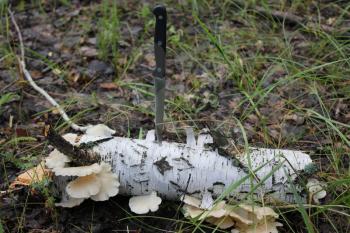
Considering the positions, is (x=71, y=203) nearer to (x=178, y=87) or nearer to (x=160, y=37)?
(x=160, y=37)

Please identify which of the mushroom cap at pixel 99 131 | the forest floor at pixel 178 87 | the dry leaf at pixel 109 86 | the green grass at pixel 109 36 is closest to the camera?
the forest floor at pixel 178 87

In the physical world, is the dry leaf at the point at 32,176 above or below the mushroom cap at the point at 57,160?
below

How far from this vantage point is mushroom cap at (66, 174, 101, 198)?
2350 mm

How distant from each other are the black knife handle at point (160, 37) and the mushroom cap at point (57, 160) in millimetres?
680

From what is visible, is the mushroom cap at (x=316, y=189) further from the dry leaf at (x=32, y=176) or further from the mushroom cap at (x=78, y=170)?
the dry leaf at (x=32, y=176)

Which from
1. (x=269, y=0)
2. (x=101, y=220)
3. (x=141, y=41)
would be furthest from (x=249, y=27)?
(x=101, y=220)

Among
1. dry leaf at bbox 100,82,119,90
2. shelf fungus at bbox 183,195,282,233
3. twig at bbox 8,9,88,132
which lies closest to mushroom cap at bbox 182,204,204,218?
shelf fungus at bbox 183,195,282,233

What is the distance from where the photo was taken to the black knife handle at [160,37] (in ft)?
7.48

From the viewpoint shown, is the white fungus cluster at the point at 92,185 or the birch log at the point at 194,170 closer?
the white fungus cluster at the point at 92,185

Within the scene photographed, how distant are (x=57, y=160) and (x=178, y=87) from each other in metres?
1.62

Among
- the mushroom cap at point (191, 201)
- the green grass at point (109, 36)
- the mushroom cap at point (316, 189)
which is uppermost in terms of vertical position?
the green grass at point (109, 36)

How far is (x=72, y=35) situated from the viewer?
4641mm

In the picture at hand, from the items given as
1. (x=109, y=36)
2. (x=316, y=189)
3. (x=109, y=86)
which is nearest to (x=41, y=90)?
(x=109, y=86)

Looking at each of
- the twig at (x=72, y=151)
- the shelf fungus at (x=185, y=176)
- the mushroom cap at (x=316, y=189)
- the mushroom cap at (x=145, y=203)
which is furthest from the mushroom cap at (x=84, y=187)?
the mushroom cap at (x=316, y=189)
